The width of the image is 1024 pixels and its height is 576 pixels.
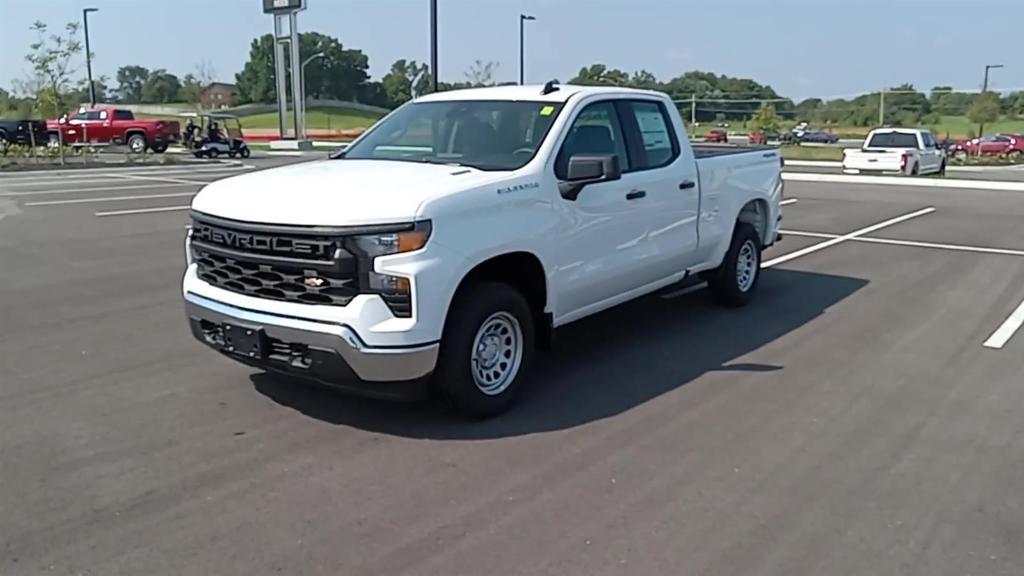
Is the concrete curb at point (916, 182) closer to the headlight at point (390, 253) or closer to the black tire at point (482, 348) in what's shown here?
the black tire at point (482, 348)

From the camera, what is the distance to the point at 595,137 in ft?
18.9

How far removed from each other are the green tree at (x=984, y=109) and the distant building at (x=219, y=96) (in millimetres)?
66158

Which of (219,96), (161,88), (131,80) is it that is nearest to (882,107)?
(219,96)

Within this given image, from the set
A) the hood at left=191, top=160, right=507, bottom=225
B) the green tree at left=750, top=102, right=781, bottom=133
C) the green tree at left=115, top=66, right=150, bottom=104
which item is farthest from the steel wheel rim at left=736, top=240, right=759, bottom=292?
the green tree at left=115, top=66, right=150, bottom=104

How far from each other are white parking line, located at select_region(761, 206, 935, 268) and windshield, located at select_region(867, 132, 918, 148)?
10440 millimetres

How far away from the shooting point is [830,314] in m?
7.61

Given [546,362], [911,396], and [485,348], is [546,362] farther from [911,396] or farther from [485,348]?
[911,396]

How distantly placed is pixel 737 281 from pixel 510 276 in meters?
3.31

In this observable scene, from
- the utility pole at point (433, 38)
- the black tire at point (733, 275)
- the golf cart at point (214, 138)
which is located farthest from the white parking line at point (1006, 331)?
the golf cart at point (214, 138)

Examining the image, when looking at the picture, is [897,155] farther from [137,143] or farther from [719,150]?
[137,143]

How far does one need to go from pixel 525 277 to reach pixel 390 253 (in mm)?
1183

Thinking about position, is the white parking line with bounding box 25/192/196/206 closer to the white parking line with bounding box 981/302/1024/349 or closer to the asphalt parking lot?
the asphalt parking lot

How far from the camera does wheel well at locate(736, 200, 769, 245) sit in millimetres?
7801

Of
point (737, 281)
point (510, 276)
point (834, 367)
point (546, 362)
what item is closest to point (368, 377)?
point (510, 276)
